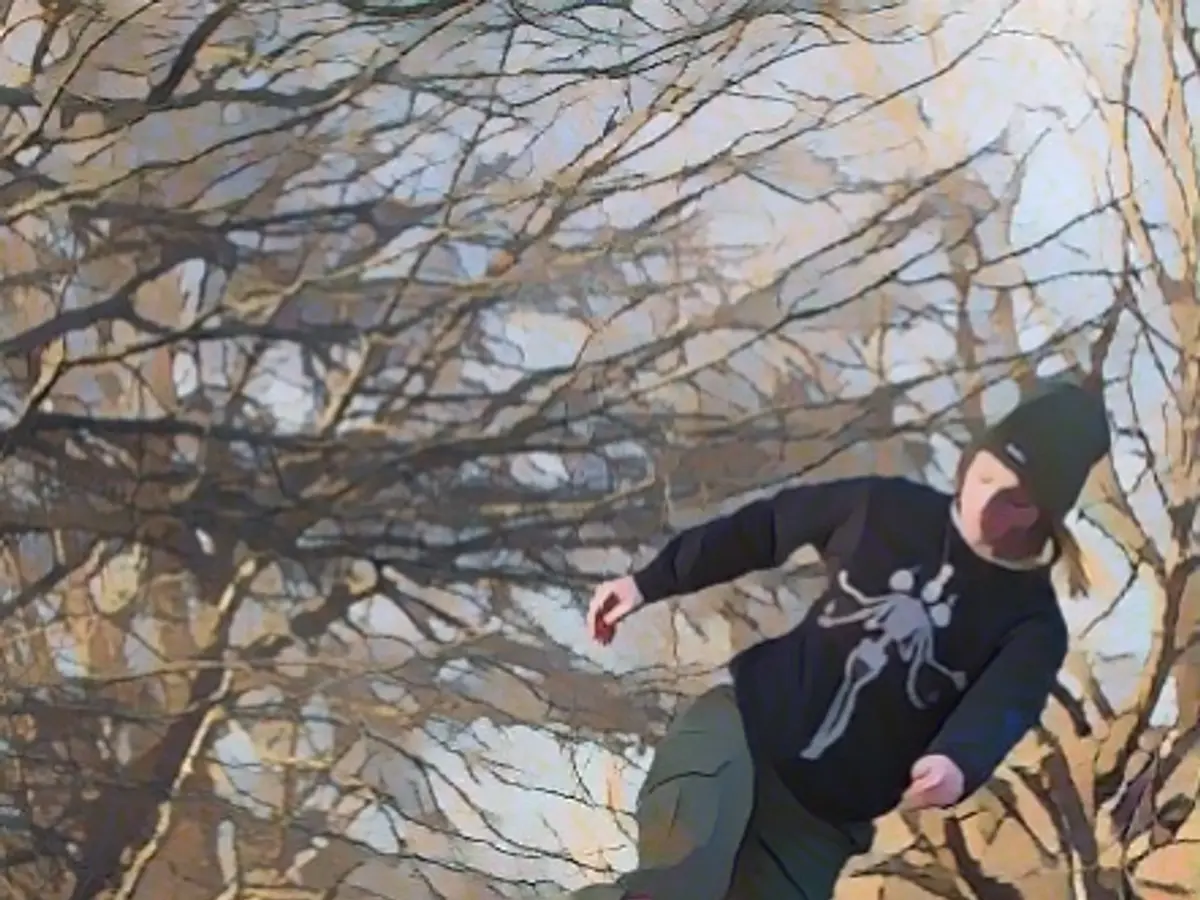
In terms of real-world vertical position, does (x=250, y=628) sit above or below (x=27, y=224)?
below

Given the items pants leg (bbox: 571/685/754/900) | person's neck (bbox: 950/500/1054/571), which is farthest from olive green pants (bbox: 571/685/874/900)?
person's neck (bbox: 950/500/1054/571)

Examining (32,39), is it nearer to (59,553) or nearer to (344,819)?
(59,553)

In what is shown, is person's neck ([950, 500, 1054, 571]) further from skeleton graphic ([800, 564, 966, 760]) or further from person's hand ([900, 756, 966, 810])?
person's hand ([900, 756, 966, 810])

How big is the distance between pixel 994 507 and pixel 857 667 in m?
0.14

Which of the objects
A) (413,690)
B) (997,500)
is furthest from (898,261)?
(413,690)

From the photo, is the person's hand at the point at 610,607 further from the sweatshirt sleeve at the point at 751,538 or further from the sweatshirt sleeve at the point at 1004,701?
the sweatshirt sleeve at the point at 1004,701

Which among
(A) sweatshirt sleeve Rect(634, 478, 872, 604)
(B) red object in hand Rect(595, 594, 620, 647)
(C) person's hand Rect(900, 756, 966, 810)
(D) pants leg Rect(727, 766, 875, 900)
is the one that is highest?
(A) sweatshirt sleeve Rect(634, 478, 872, 604)

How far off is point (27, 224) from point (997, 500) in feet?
2.17

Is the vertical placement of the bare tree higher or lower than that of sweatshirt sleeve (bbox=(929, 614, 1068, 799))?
higher

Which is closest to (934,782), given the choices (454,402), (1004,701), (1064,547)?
(1004,701)

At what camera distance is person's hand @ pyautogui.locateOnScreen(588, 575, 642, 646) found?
36.9 inches

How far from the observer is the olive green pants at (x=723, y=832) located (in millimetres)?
917

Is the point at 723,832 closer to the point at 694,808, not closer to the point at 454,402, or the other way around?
the point at 694,808

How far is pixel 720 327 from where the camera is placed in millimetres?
940
